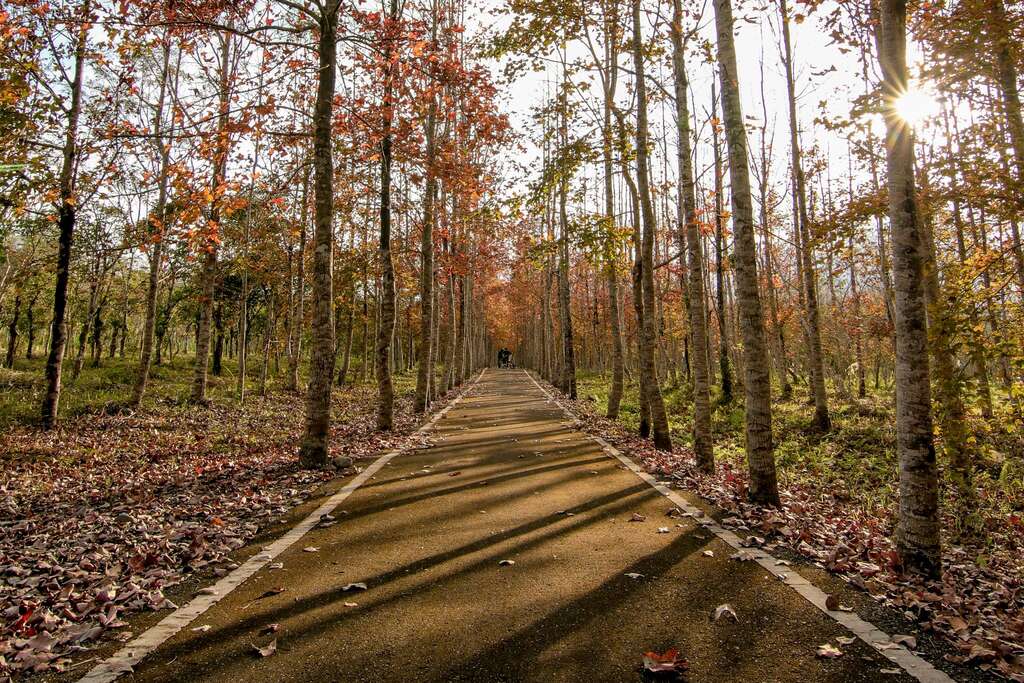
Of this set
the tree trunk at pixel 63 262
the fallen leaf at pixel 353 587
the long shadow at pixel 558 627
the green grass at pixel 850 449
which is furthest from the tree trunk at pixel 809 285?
the tree trunk at pixel 63 262

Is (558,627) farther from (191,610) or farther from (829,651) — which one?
(191,610)

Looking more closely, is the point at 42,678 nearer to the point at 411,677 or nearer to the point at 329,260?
the point at 411,677

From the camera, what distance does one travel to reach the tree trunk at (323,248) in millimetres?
9492

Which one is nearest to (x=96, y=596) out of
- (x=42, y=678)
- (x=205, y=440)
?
(x=42, y=678)

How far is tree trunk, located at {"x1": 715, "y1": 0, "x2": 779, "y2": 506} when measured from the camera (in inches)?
270

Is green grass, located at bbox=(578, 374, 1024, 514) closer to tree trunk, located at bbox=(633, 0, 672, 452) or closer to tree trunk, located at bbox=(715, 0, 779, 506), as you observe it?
tree trunk, located at bbox=(633, 0, 672, 452)

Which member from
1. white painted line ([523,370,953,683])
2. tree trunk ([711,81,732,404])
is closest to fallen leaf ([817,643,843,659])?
white painted line ([523,370,953,683])

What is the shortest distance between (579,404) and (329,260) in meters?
14.3

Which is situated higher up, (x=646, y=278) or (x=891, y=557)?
(x=646, y=278)

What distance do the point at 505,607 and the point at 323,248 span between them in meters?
7.44

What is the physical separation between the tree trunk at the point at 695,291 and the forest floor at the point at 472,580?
599mm

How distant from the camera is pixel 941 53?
7.89 meters

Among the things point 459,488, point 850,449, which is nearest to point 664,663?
point 459,488

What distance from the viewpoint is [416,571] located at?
15.0 ft
